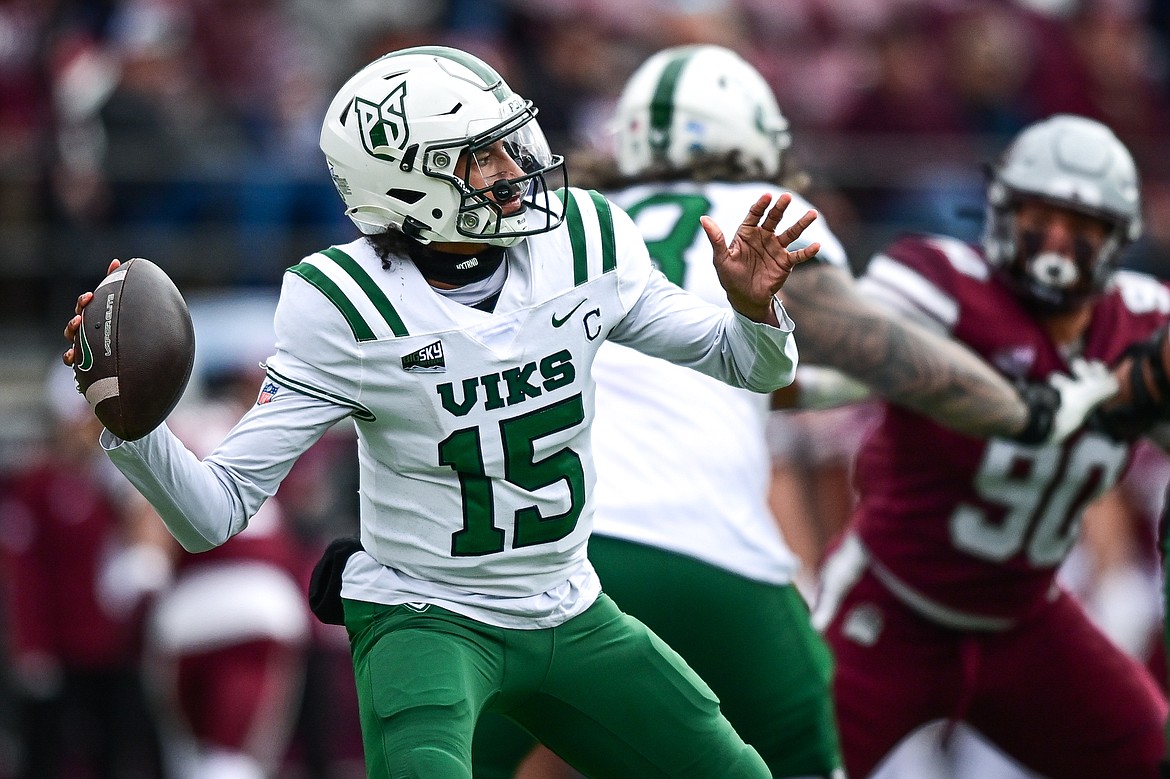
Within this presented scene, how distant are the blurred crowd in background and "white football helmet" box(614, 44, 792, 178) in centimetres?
222

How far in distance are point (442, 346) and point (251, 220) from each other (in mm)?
6061

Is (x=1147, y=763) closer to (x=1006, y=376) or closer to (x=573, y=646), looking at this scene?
(x=1006, y=376)

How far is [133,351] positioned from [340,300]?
0.36 metres

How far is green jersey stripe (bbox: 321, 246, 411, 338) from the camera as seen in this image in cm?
331

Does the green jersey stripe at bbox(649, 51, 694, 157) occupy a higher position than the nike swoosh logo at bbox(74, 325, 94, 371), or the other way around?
the nike swoosh logo at bbox(74, 325, 94, 371)

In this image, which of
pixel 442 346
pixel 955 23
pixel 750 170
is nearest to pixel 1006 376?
pixel 750 170

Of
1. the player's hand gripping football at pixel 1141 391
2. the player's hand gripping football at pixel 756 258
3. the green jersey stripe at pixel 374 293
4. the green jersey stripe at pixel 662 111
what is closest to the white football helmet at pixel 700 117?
the green jersey stripe at pixel 662 111

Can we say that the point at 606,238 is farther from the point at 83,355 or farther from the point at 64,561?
the point at 64,561

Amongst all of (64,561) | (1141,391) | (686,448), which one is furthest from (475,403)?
(64,561)

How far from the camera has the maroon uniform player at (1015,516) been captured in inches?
183

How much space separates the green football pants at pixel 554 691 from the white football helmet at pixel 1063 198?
5.40 ft

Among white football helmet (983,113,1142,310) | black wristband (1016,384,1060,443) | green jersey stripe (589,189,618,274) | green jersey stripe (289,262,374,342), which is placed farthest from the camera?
white football helmet (983,113,1142,310)

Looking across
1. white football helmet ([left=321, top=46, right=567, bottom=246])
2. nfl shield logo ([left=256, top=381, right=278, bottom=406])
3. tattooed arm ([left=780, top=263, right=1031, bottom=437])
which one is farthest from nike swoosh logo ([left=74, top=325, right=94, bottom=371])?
tattooed arm ([left=780, top=263, right=1031, bottom=437])

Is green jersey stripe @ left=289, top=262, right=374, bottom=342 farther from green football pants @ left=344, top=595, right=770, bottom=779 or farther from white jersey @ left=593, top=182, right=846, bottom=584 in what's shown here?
white jersey @ left=593, top=182, right=846, bottom=584
